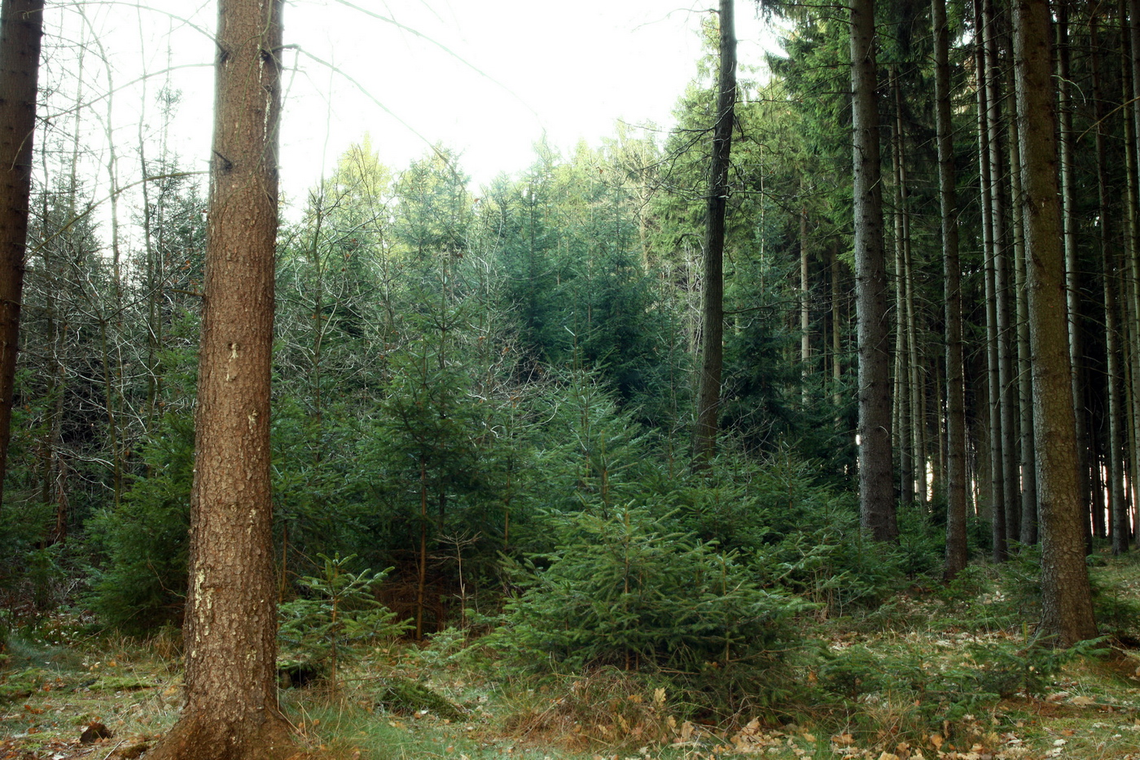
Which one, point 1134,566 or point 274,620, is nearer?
point 274,620

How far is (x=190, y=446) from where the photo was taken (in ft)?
22.8

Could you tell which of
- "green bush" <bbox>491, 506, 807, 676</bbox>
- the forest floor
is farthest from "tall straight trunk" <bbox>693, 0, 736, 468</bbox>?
"green bush" <bbox>491, 506, 807, 676</bbox>

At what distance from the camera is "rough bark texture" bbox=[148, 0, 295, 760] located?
3764 millimetres

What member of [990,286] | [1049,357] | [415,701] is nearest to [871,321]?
[1049,357]

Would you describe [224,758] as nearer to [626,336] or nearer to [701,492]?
[701,492]

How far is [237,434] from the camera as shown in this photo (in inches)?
153

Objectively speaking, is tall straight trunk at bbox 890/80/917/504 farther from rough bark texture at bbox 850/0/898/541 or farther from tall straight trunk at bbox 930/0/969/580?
rough bark texture at bbox 850/0/898/541

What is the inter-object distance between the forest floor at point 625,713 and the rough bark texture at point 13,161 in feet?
6.68

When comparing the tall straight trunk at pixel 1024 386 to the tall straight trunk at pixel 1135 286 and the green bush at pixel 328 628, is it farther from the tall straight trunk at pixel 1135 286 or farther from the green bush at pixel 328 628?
the green bush at pixel 328 628

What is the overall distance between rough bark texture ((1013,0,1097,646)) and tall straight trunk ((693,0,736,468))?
510 cm

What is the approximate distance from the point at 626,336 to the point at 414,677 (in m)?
13.1

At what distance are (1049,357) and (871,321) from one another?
165 inches

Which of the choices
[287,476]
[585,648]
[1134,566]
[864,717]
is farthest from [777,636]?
[1134,566]

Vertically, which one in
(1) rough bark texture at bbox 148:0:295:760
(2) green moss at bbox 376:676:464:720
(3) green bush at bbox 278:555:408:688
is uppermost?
(1) rough bark texture at bbox 148:0:295:760
